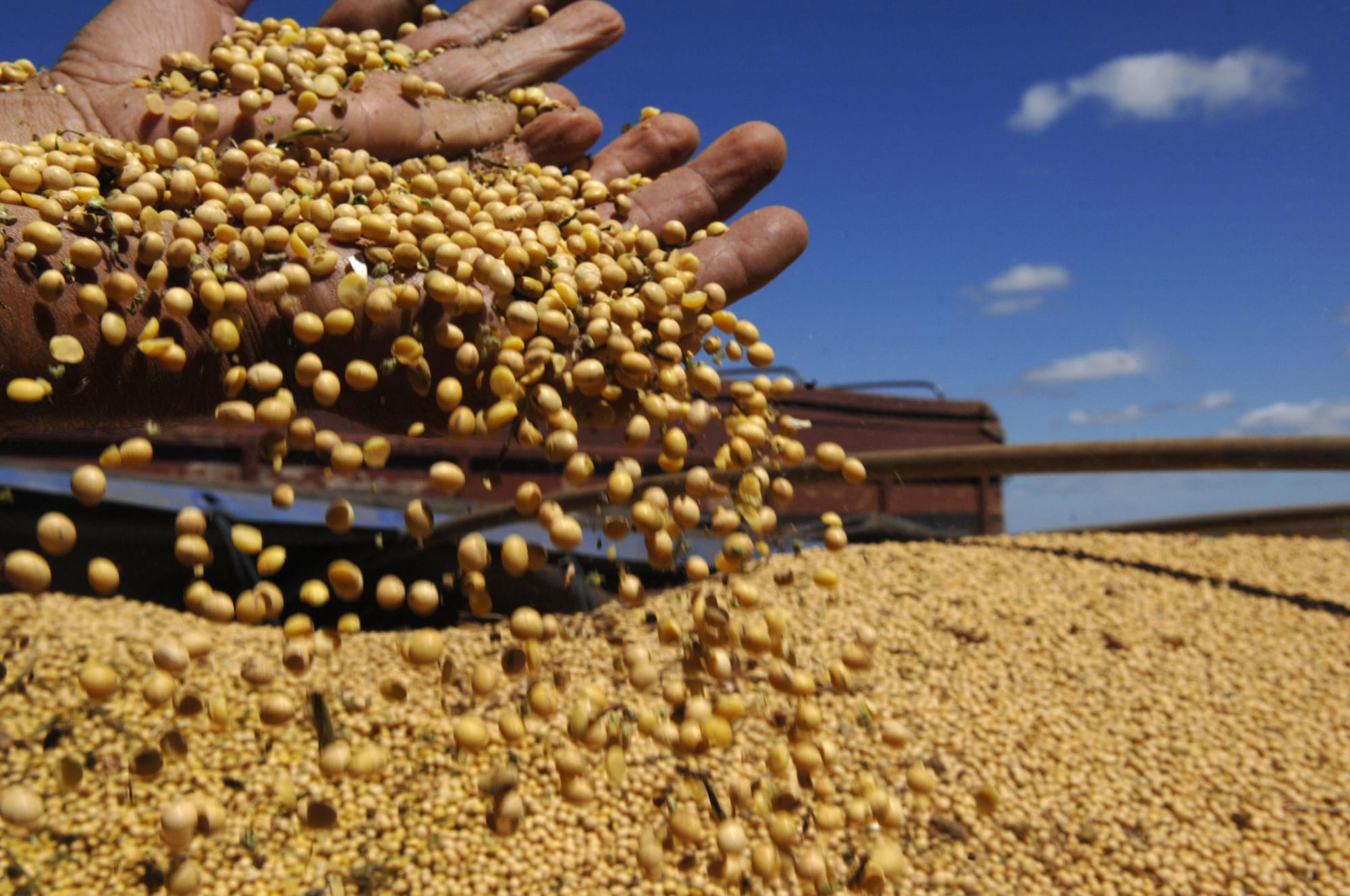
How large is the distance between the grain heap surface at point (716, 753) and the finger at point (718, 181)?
0.83 metres

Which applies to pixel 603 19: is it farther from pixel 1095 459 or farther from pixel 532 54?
pixel 1095 459

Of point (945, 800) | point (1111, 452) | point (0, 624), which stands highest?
point (1111, 452)

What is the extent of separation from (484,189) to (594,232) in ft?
0.96

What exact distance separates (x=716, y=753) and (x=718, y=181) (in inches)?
66.7

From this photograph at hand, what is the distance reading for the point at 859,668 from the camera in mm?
1600

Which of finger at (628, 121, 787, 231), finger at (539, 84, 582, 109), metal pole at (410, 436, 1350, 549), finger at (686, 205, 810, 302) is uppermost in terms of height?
finger at (539, 84, 582, 109)

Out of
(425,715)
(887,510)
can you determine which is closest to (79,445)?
(425,715)

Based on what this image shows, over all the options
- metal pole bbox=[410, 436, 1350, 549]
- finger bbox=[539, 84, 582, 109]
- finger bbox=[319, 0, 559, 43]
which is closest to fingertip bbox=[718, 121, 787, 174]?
finger bbox=[539, 84, 582, 109]

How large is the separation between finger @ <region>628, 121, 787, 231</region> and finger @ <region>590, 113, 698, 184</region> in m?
0.11

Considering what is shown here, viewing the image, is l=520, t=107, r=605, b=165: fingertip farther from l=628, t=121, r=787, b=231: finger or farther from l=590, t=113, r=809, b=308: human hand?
l=628, t=121, r=787, b=231: finger

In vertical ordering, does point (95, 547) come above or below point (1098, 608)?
above

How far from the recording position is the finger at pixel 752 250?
5.79 feet

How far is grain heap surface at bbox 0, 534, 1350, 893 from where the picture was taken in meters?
1.46

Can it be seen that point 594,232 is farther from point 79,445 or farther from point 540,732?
point 79,445
